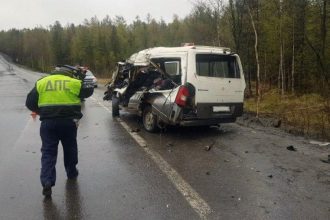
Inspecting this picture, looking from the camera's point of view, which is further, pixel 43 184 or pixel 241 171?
pixel 241 171

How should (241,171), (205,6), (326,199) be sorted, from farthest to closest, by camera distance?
1. (205,6)
2. (241,171)
3. (326,199)

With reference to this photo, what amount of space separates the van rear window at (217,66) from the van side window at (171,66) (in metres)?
0.43

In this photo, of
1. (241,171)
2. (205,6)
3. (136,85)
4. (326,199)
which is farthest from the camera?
(205,6)

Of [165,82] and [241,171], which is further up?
[165,82]

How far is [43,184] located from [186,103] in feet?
13.6

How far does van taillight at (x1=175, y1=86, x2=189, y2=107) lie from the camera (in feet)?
28.4

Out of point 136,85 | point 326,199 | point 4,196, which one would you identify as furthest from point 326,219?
point 136,85

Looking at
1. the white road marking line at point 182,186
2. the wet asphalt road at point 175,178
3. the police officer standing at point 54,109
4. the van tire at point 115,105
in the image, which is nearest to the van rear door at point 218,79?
the wet asphalt road at point 175,178

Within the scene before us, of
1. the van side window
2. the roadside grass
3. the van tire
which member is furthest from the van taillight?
the van tire

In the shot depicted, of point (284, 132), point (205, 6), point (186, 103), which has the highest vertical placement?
point (205, 6)

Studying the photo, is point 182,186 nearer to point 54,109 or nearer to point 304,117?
point 54,109

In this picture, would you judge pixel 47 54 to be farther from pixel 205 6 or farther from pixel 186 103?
pixel 186 103

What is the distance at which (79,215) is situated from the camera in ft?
14.9

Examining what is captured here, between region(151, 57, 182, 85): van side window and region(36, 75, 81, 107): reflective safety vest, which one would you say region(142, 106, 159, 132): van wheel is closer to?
region(151, 57, 182, 85): van side window
